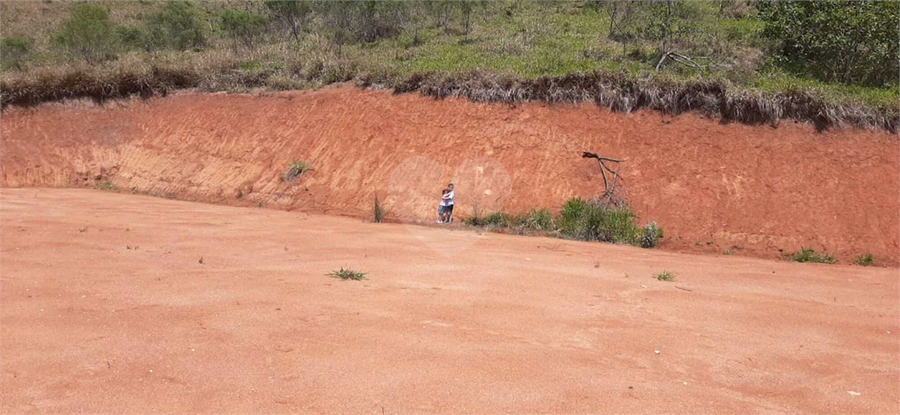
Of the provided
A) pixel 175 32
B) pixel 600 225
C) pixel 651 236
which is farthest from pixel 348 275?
pixel 175 32

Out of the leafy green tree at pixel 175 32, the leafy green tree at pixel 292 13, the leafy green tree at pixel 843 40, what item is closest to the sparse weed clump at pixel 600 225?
the leafy green tree at pixel 843 40

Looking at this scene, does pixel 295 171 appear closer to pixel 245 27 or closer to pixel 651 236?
pixel 651 236

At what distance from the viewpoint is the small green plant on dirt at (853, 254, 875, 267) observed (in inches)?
531

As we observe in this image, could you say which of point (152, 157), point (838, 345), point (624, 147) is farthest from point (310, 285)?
point (152, 157)

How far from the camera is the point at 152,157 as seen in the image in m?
21.5

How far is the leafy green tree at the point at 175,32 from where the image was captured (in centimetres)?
3234

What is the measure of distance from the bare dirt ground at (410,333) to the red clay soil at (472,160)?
485 cm

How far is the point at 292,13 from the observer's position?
3103 centimetres

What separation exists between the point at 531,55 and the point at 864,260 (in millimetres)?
12961

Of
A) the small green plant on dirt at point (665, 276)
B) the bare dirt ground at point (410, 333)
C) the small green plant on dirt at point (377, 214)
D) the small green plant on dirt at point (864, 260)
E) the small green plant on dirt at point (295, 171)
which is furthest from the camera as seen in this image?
the small green plant on dirt at point (295, 171)

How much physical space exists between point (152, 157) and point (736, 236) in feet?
59.9

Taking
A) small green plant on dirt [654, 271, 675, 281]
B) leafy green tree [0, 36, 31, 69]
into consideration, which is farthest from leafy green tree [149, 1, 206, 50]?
small green plant on dirt [654, 271, 675, 281]

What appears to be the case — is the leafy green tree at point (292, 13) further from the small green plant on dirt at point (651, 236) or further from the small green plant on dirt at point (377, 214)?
the small green plant on dirt at point (651, 236)

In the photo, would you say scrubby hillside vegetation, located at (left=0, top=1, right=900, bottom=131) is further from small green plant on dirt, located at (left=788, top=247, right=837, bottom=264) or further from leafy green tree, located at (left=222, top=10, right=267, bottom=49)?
small green plant on dirt, located at (left=788, top=247, right=837, bottom=264)
